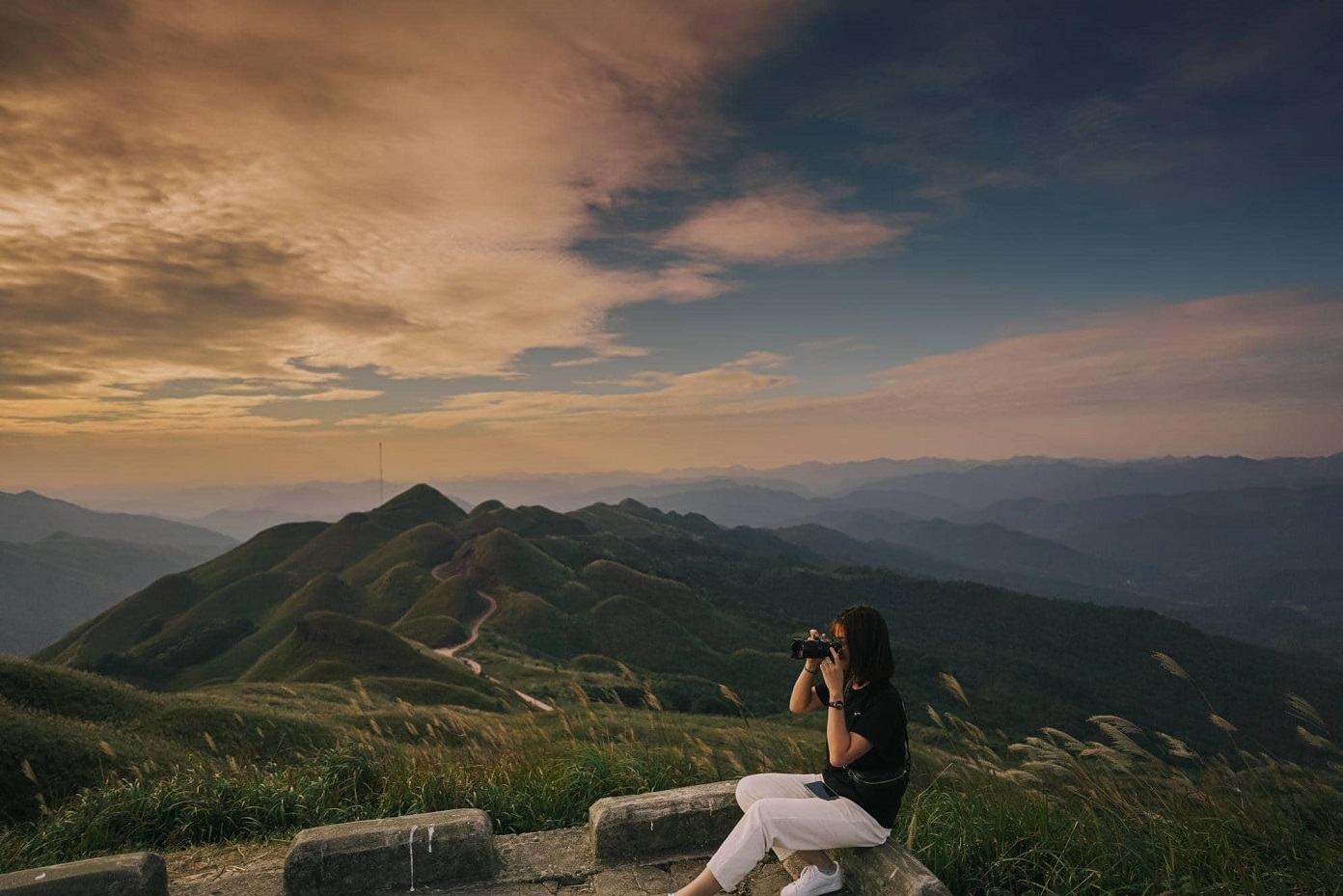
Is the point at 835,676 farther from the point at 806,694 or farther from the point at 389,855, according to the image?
the point at 389,855

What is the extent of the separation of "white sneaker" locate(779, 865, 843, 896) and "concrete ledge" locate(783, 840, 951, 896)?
116 millimetres

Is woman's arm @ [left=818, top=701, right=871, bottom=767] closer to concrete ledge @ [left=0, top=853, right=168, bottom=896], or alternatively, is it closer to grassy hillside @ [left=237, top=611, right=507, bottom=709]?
concrete ledge @ [left=0, top=853, right=168, bottom=896]

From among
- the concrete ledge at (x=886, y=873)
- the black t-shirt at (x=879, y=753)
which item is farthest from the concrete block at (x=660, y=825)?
the black t-shirt at (x=879, y=753)

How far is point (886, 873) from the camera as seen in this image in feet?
14.8

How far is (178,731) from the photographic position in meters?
19.3

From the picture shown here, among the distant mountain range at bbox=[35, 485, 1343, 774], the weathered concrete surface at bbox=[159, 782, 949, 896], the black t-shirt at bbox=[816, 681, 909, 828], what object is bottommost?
the distant mountain range at bbox=[35, 485, 1343, 774]

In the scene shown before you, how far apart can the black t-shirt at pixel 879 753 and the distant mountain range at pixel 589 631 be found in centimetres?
3538

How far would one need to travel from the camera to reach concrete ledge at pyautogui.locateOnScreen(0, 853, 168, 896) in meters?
4.49

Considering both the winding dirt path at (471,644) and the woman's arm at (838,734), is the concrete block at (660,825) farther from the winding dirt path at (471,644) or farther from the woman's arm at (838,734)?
the winding dirt path at (471,644)

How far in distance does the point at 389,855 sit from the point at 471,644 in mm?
66588

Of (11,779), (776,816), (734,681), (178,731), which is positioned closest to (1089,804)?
(776,816)

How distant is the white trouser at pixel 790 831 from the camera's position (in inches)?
176

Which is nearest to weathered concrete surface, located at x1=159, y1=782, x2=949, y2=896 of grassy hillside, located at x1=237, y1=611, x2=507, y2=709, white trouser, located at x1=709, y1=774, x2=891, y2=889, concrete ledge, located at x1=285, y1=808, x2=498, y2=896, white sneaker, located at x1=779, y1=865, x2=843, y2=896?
concrete ledge, located at x1=285, y1=808, x2=498, y2=896

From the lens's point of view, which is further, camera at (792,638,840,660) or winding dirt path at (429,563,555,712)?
winding dirt path at (429,563,555,712)
